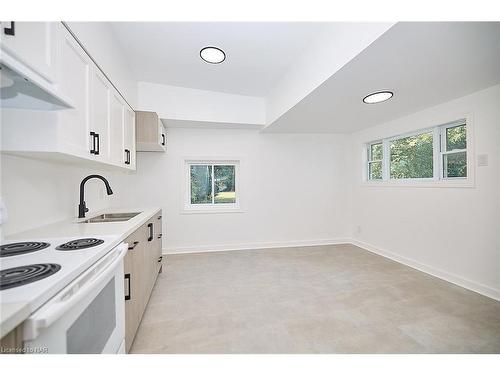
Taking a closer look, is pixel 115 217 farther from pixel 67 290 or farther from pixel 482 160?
pixel 482 160

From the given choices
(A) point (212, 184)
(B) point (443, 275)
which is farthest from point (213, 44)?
(B) point (443, 275)

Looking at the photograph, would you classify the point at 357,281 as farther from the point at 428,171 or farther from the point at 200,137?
the point at 200,137

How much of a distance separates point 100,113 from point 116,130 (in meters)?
0.44

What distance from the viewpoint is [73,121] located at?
1.59m

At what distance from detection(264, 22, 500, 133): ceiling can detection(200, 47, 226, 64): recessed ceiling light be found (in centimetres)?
105

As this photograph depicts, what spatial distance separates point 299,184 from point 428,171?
206cm

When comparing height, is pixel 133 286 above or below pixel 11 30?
below

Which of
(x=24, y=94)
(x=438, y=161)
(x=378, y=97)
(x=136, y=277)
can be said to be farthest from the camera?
(x=438, y=161)

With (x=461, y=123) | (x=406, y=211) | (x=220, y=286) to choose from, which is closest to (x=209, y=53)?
(x=220, y=286)

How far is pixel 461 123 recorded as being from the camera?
2.91 meters

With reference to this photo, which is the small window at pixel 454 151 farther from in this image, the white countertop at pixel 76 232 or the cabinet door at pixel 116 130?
the cabinet door at pixel 116 130

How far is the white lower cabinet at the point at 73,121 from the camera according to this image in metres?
1.36

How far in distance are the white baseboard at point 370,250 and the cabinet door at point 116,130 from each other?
7.28 ft

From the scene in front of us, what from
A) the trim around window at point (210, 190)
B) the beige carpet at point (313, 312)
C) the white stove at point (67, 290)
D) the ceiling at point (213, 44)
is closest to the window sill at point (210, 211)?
the trim around window at point (210, 190)
